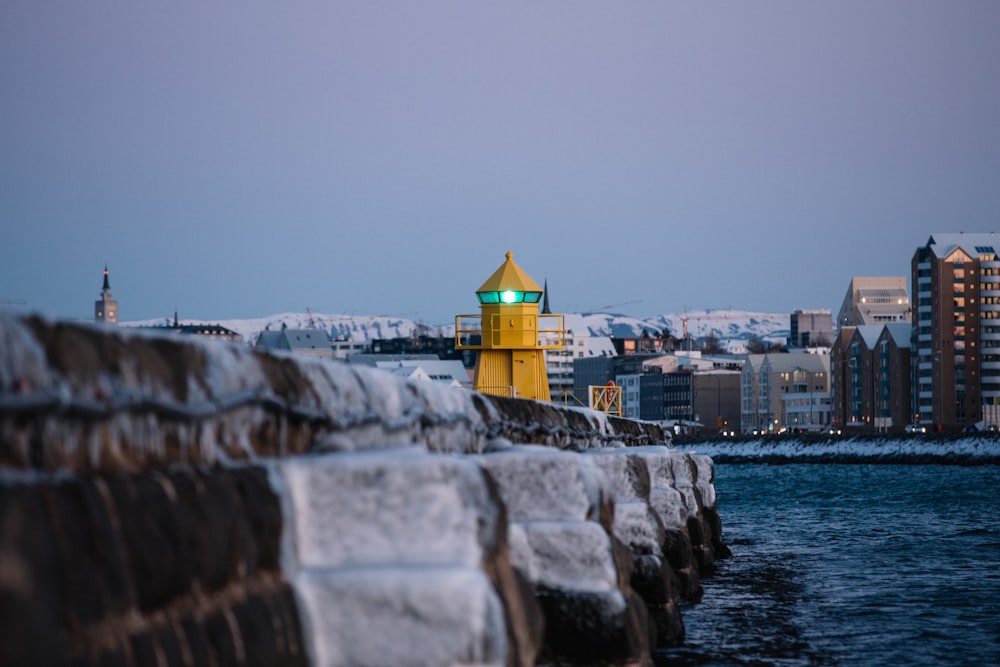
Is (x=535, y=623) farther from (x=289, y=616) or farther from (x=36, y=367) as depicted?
(x=36, y=367)

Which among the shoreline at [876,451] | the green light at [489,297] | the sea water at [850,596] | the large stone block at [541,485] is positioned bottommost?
the shoreline at [876,451]

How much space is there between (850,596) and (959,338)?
566 ft

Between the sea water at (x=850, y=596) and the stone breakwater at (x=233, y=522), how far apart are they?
8101mm

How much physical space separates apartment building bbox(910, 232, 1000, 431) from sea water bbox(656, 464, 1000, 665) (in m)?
143

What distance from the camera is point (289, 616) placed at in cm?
571

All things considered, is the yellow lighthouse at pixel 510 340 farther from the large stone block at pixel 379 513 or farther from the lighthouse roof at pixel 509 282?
the large stone block at pixel 379 513

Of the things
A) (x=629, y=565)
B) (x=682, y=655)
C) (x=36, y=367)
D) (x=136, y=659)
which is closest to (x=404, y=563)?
(x=136, y=659)

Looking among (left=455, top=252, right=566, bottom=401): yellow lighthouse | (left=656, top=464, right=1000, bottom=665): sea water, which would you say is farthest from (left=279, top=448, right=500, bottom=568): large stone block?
(left=455, top=252, right=566, bottom=401): yellow lighthouse

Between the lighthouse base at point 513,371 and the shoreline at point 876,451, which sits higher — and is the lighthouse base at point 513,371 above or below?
above

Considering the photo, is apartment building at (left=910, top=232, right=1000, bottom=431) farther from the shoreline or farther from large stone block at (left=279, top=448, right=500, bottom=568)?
large stone block at (left=279, top=448, right=500, bottom=568)

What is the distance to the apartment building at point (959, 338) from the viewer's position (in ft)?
608

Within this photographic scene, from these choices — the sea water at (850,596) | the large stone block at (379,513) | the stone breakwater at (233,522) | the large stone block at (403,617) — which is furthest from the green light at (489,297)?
the large stone block at (403,617)

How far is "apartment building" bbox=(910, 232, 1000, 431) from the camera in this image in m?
185

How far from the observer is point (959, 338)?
18612cm
